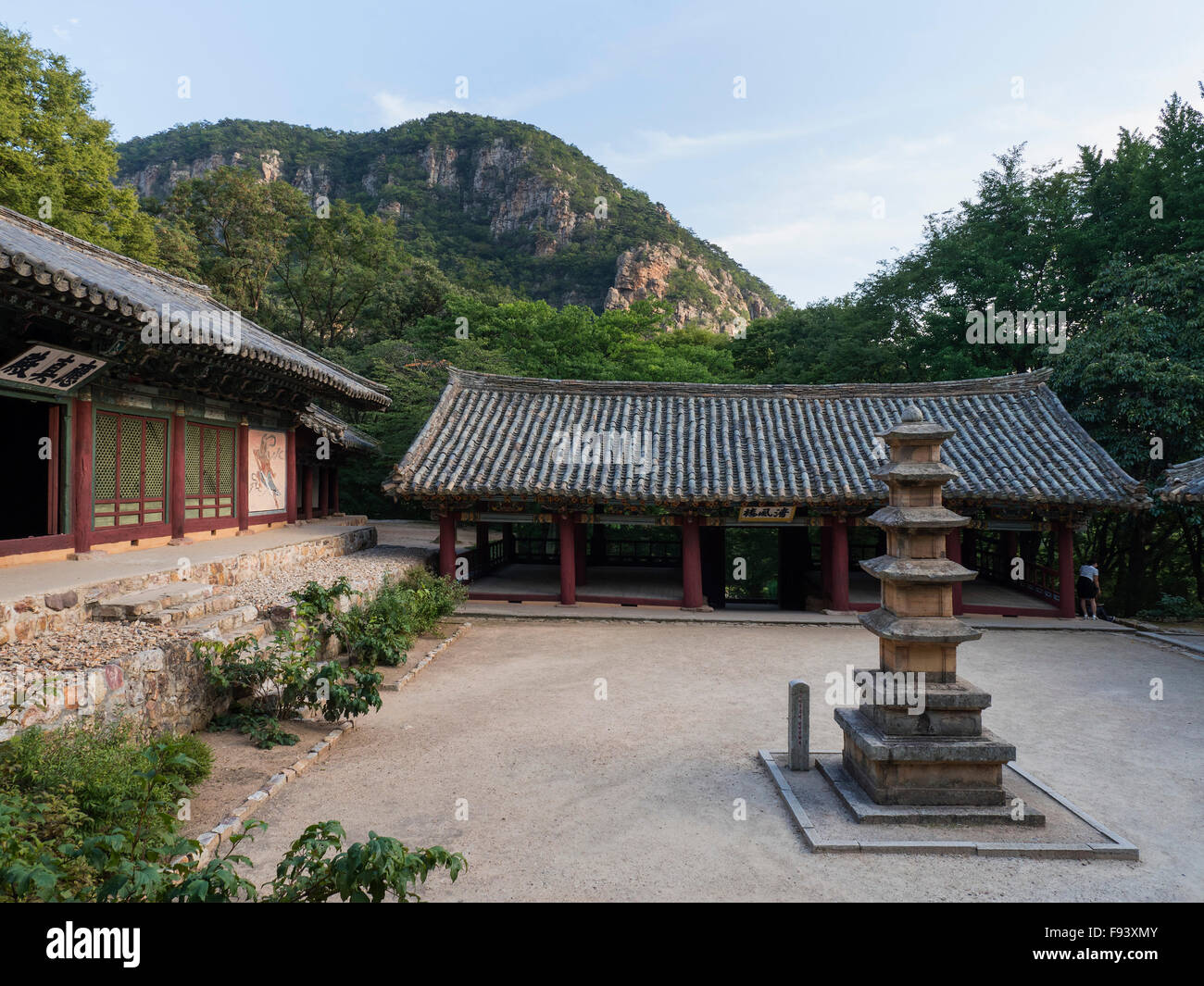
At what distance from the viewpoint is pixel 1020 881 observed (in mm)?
4664

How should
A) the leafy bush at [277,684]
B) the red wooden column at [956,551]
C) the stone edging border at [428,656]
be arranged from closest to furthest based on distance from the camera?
the leafy bush at [277,684] → the stone edging border at [428,656] → the red wooden column at [956,551]

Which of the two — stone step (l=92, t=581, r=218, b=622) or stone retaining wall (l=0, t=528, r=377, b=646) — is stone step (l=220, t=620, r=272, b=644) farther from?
stone retaining wall (l=0, t=528, r=377, b=646)

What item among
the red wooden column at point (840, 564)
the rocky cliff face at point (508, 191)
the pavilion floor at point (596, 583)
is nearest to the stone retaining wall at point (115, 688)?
the pavilion floor at point (596, 583)

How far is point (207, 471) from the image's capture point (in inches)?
533

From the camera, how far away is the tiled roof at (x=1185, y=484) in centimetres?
1059

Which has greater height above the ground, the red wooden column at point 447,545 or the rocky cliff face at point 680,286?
the rocky cliff face at point 680,286

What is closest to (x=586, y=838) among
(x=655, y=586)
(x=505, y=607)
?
(x=505, y=607)

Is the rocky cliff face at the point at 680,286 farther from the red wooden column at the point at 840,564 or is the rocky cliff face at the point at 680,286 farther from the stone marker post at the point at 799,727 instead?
the stone marker post at the point at 799,727

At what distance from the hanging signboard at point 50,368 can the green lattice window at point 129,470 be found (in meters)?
1.05

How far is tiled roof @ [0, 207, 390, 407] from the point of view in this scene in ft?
23.0

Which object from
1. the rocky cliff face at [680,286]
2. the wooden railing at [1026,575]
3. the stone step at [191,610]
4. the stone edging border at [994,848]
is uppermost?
the rocky cliff face at [680,286]

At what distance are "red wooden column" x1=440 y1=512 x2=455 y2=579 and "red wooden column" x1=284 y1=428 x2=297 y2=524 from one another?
15.7 feet

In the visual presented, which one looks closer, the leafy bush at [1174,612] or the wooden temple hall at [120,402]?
the wooden temple hall at [120,402]

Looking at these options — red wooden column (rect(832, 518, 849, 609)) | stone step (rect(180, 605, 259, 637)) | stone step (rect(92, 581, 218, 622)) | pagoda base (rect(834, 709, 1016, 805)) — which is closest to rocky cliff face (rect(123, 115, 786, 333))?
red wooden column (rect(832, 518, 849, 609))
